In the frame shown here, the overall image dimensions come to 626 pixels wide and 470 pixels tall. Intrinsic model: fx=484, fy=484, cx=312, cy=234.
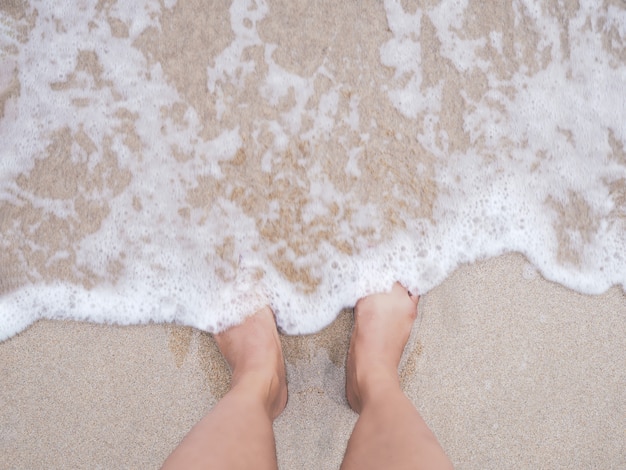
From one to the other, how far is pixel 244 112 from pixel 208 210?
1.13 ft

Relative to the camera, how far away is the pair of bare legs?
1.01 m

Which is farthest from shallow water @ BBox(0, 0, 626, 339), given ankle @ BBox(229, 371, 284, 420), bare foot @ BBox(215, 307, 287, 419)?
ankle @ BBox(229, 371, 284, 420)

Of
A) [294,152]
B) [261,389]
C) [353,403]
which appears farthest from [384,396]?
[294,152]

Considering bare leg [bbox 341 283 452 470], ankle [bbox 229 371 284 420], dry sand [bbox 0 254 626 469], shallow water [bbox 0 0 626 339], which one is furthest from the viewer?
shallow water [bbox 0 0 626 339]

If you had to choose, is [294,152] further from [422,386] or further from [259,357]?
[422,386]

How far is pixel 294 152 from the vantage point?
1.58 m

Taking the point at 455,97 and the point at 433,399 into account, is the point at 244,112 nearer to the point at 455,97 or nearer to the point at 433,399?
the point at 455,97

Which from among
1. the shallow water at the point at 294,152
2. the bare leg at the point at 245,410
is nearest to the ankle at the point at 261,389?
the bare leg at the point at 245,410

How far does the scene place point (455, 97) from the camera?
1.60 m

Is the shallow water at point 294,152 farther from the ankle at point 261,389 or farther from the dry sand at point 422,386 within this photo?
the ankle at point 261,389

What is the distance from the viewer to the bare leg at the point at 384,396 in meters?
1.01

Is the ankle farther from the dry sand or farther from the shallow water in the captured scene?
the shallow water

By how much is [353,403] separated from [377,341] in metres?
0.19

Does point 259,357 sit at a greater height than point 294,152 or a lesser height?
lesser
